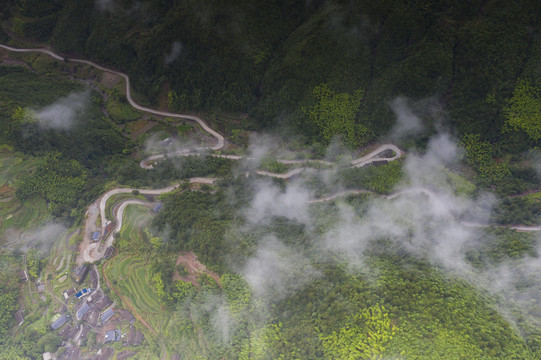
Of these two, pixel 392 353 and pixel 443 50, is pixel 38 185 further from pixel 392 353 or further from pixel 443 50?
pixel 443 50

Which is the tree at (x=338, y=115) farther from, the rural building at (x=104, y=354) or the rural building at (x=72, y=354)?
the rural building at (x=72, y=354)

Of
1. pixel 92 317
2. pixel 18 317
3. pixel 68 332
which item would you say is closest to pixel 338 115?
pixel 92 317

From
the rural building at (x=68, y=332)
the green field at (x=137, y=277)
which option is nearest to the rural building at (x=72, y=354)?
the rural building at (x=68, y=332)

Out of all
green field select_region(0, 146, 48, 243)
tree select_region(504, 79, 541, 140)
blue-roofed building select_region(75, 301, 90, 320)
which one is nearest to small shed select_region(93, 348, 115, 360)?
blue-roofed building select_region(75, 301, 90, 320)

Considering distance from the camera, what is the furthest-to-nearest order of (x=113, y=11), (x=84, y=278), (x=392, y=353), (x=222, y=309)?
(x=113, y=11) < (x=84, y=278) < (x=222, y=309) < (x=392, y=353)

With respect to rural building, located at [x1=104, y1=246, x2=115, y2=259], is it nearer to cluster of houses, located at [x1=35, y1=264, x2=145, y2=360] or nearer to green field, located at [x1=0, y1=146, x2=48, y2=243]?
cluster of houses, located at [x1=35, y1=264, x2=145, y2=360]

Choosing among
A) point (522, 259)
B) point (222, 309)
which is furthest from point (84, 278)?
point (522, 259)
